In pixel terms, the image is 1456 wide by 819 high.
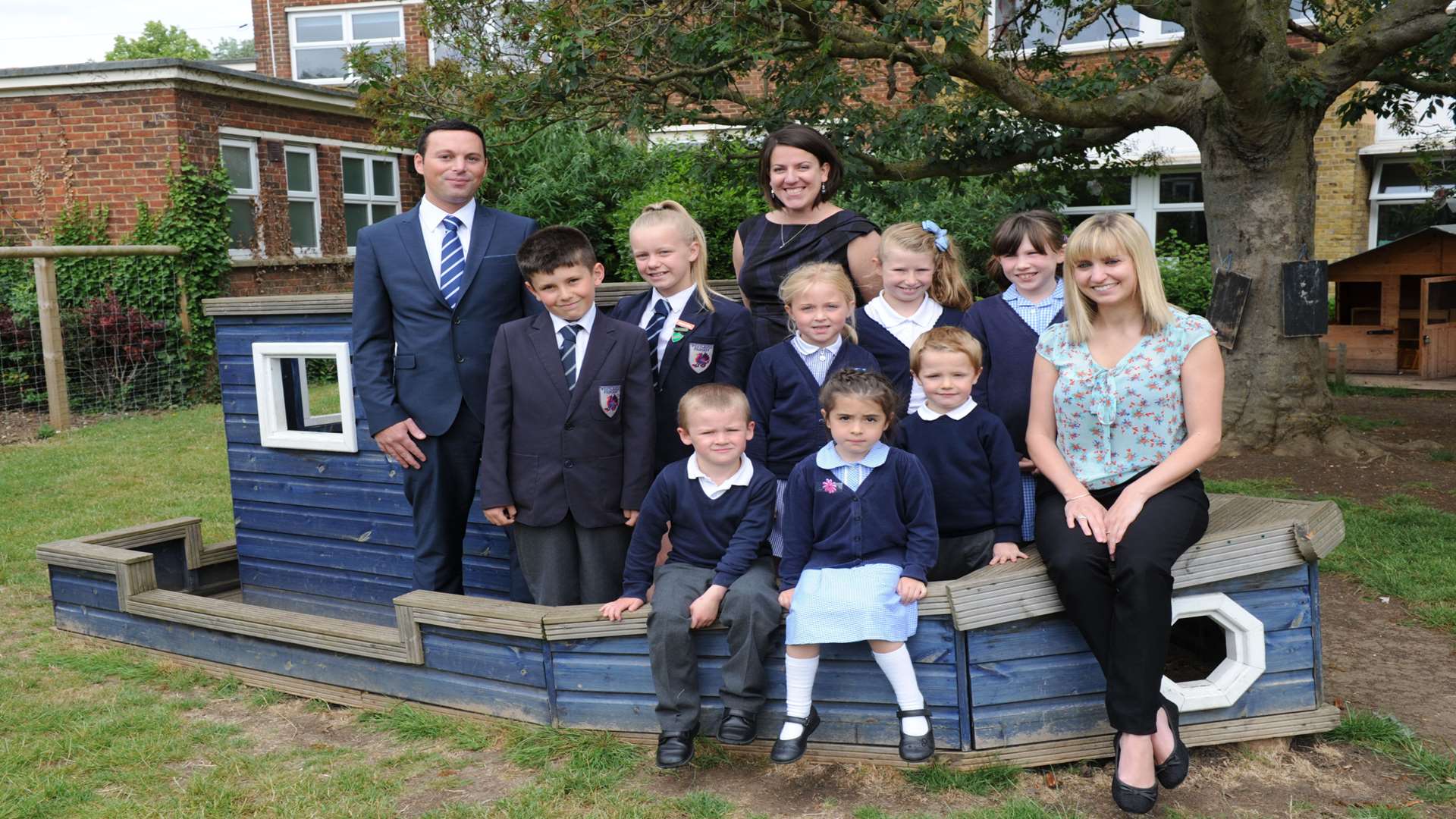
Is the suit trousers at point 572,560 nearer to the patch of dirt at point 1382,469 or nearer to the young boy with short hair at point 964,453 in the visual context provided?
the young boy with short hair at point 964,453

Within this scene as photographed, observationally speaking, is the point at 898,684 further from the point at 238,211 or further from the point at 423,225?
the point at 238,211

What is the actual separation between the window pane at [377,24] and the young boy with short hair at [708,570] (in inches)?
905

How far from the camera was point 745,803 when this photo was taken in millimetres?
3299

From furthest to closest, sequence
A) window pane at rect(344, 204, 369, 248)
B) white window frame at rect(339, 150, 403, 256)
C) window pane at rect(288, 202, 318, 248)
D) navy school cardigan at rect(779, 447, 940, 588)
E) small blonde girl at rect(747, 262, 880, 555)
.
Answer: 1. window pane at rect(344, 204, 369, 248)
2. white window frame at rect(339, 150, 403, 256)
3. window pane at rect(288, 202, 318, 248)
4. small blonde girl at rect(747, 262, 880, 555)
5. navy school cardigan at rect(779, 447, 940, 588)

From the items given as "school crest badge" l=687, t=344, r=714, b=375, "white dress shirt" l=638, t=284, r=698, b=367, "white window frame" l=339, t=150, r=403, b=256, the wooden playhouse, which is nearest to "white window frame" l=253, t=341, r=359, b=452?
the wooden playhouse

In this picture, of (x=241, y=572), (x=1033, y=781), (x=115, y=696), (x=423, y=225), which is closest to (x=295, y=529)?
(x=241, y=572)

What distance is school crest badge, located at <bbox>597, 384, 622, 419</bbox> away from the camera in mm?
3838

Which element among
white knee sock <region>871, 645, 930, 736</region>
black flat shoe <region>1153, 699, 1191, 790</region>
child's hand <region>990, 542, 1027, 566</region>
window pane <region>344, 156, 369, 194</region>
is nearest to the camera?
black flat shoe <region>1153, 699, 1191, 790</region>

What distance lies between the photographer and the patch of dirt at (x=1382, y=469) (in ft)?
24.1

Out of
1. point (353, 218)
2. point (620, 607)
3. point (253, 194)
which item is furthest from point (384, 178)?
point (620, 607)

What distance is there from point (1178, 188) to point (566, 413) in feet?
55.2

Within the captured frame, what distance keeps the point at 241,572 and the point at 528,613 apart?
252 cm

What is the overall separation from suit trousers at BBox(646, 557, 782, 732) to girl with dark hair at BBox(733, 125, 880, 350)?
102 centimetres

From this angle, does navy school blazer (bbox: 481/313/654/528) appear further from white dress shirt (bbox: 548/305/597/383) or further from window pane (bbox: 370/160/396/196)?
window pane (bbox: 370/160/396/196)
